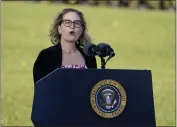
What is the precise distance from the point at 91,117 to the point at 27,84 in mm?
7495

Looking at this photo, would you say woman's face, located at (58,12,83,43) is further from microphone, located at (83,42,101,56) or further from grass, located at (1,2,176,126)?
grass, located at (1,2,176,126)

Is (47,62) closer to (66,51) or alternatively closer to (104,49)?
(66,51)

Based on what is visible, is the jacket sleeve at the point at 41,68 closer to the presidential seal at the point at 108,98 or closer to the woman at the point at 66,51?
the woman at the point at 66,51

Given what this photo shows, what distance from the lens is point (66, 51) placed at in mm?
3668

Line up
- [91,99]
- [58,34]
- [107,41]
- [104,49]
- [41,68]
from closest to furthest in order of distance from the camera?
[91,99], [104,49], [41,68], [58,34], [107,41]

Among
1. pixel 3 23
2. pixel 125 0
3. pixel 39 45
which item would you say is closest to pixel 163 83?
pixel 39 45

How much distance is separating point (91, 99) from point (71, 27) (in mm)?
697

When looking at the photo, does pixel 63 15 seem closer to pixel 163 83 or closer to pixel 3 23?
pixel 163 83

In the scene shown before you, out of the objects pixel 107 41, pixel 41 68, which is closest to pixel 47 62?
pixel 41 68

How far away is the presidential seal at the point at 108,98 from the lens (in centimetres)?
312

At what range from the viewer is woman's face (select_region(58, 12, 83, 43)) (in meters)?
3.62

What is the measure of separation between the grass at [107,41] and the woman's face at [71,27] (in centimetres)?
343

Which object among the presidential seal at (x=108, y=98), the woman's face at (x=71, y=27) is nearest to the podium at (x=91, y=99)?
the presidential seal at (x=108, y=98)

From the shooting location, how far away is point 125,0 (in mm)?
36000
